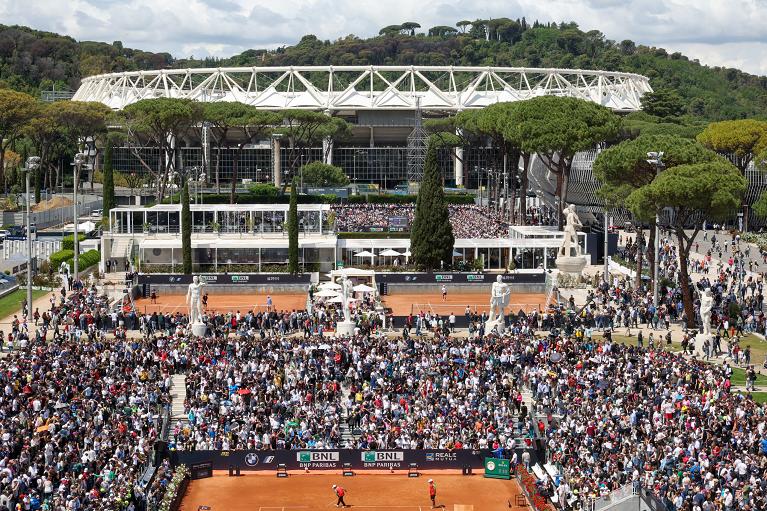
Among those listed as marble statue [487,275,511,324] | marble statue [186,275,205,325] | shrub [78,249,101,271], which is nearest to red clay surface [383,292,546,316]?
marble statue [487,275,511,324]

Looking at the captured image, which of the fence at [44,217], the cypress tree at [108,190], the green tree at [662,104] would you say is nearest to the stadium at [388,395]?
the cypress tree at [108,190]

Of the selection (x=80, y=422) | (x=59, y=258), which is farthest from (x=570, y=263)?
(x=80, y=422)

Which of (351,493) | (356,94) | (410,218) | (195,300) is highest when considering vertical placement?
(356,94)

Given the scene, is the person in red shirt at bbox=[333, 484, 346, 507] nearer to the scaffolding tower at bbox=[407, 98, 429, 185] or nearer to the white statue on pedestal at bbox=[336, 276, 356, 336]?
the white statue on pedestal at bbox=[336, 276, 356, 336]

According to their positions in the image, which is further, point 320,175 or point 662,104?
point 320,175

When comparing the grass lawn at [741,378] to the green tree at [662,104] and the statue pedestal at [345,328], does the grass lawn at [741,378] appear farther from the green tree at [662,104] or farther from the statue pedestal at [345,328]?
the green tree at [662,104]

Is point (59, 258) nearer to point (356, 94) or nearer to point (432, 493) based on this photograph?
point (432, 493)
